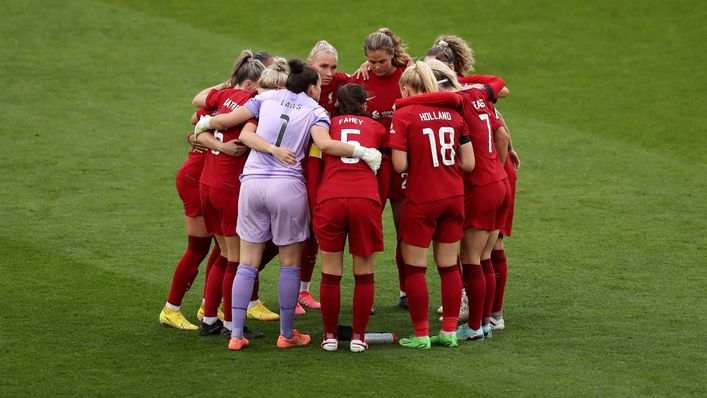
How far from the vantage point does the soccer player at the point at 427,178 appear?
6.97 metres

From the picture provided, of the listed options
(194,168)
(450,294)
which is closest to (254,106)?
(194,168)

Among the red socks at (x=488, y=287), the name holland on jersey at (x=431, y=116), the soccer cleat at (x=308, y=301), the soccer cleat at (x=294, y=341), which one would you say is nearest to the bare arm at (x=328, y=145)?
the name holland on jersey at (x=431, y=116)

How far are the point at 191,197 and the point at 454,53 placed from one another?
7.50 feet

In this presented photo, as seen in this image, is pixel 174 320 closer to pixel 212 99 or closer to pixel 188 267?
pixel 188 267

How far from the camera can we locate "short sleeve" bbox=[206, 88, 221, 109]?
7457mm

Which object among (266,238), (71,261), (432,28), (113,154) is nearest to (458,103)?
(266,238)

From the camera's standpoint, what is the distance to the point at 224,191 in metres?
7.31

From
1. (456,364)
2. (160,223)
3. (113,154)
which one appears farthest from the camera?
(113,154)

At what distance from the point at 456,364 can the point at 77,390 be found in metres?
2.41

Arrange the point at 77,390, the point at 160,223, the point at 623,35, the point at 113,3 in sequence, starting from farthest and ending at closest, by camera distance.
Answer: the point at 113,3
the point at 623,35
the point at 160,223
the point at 77,390

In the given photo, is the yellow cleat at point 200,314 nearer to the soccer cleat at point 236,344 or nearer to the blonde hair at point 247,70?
the soccer cleat at point 236,344

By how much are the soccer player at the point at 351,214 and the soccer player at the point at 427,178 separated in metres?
0.22

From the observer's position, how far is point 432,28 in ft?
61.2

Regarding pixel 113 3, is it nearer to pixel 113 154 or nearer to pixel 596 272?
pixel 113 154
